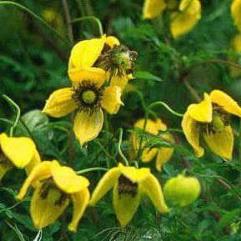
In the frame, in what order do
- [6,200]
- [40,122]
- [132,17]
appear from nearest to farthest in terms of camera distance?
[6,200] → [40,122] → [132,17]

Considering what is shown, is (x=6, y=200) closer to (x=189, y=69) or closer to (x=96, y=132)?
(x=96, y=132)

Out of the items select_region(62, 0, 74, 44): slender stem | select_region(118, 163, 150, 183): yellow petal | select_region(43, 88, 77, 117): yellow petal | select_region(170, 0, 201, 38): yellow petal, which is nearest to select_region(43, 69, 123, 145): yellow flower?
select_region(43, 88, 77, 117): yellow petal

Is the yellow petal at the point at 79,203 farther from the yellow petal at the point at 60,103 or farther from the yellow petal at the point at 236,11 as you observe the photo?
the yellow petal at the point at 236,11

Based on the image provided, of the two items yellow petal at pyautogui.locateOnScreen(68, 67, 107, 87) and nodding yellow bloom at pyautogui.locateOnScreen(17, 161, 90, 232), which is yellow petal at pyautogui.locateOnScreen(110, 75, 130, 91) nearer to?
yellow petal at pyautogui.locateOnScreen(68, 67, 107, 87)

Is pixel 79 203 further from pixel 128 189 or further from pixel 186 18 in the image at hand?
pixel 186 18

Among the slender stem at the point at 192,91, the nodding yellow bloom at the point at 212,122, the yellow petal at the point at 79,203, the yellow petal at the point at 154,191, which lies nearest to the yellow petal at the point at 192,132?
the nodding yellow bloom at the point at 212,122

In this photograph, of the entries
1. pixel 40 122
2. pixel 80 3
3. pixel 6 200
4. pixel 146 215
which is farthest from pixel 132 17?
pixel 146 215

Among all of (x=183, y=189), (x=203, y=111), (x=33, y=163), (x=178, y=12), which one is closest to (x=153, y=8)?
(x=178, y=12)
